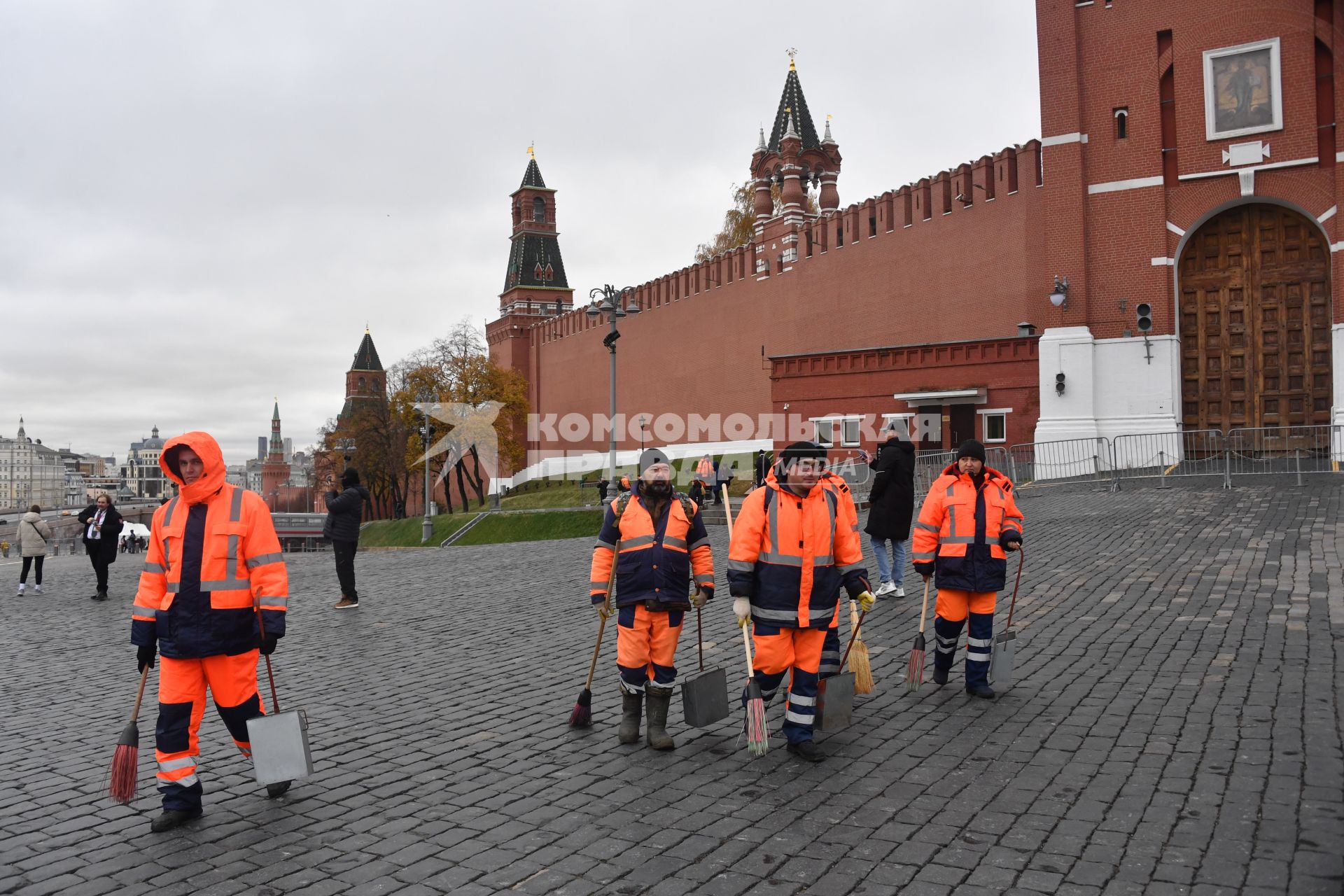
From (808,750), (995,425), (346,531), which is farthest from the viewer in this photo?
(995,425)

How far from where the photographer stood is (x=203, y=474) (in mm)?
4562

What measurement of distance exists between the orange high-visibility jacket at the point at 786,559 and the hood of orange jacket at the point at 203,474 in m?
2.40

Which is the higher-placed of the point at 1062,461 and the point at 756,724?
the point at 1062,461

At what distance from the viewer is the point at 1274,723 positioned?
16.7ft

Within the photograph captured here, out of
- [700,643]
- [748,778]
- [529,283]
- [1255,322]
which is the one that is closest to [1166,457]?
[1255,322]

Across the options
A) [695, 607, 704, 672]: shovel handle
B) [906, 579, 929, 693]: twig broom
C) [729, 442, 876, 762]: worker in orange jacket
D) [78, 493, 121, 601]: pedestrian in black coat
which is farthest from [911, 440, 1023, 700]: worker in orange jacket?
[78, 493, 121, 601]: pedestrian in black coat

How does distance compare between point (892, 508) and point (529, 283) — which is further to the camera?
point (529, 283)

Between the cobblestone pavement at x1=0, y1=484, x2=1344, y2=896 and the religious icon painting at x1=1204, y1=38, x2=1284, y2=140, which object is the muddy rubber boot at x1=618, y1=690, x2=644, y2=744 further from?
the religious icon painting at x1=1204, y1=38, x2=1284, y2=140

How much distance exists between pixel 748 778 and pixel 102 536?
1179cm

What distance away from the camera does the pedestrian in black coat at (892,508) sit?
906 centimetres

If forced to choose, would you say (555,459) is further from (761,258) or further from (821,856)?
(821,856)

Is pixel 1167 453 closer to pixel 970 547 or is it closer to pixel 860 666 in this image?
pixel 970 547

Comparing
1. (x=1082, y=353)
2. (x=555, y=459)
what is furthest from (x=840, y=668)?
(x=555, y=459)

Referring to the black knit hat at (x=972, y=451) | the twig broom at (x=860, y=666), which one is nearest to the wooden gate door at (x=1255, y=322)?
the black knit hat at (x=972, y=451)
